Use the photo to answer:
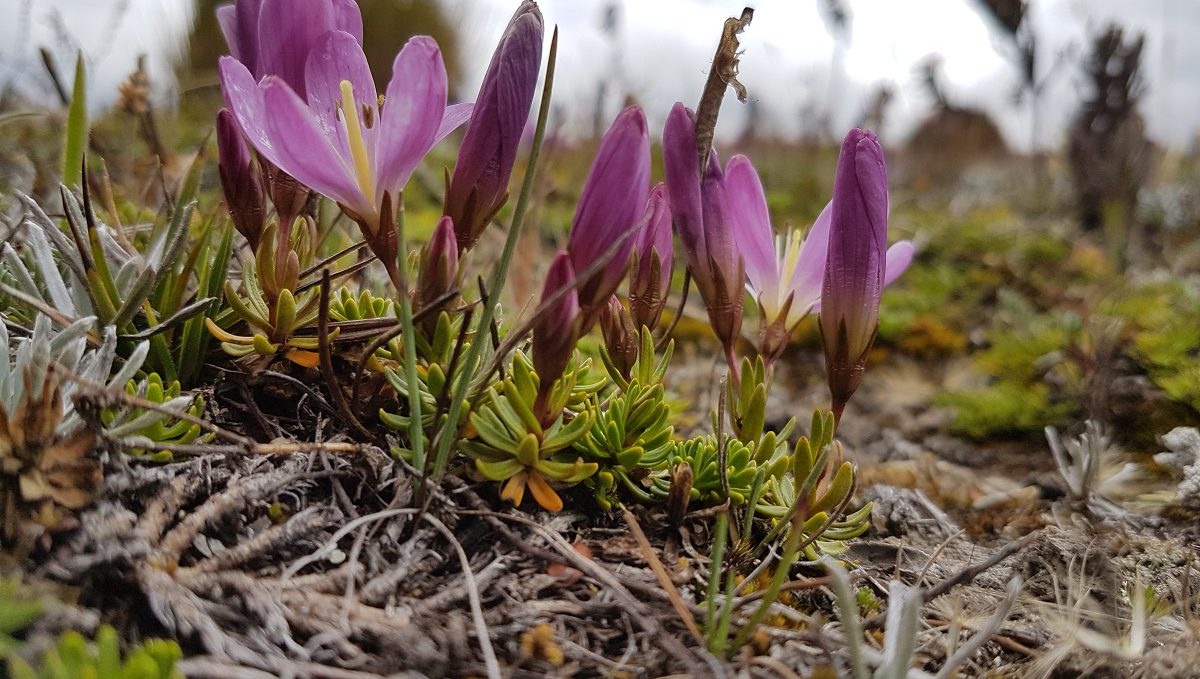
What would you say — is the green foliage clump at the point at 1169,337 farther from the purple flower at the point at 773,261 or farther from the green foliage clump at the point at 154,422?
the green foliage clump at the point at 154,422

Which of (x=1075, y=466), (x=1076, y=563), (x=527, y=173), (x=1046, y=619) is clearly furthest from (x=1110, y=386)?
(x=527, y=173)

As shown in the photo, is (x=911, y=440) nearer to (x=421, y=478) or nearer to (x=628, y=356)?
(x=628, y=356)

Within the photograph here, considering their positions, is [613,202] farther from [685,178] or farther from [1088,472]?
[1088,472]

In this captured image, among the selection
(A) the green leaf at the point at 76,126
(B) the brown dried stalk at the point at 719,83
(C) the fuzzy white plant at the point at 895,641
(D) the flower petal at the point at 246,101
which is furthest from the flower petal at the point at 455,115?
(A) the green leaf at the point at 76,126

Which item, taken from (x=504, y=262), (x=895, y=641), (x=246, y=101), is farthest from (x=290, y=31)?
(x=895, y=641)

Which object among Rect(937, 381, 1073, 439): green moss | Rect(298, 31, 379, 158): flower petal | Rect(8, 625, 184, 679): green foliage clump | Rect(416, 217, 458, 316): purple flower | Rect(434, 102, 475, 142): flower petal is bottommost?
Rect(937, 381, 1073, 439): green moss

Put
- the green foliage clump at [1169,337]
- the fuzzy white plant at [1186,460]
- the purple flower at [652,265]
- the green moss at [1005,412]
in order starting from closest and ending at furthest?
the purple flower at [652,265] → the fuzzy white plant at [1186,460] → the green foliage clump at [1169,337] → the green moss at [1005,412]

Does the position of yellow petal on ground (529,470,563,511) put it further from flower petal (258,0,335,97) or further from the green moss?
the green moss

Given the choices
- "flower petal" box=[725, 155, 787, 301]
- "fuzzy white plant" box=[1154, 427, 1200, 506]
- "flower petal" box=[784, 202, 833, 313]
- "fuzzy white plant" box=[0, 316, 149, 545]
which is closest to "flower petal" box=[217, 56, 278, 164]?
"fuzzy white plant" box=[0, 316, 149, 545]
